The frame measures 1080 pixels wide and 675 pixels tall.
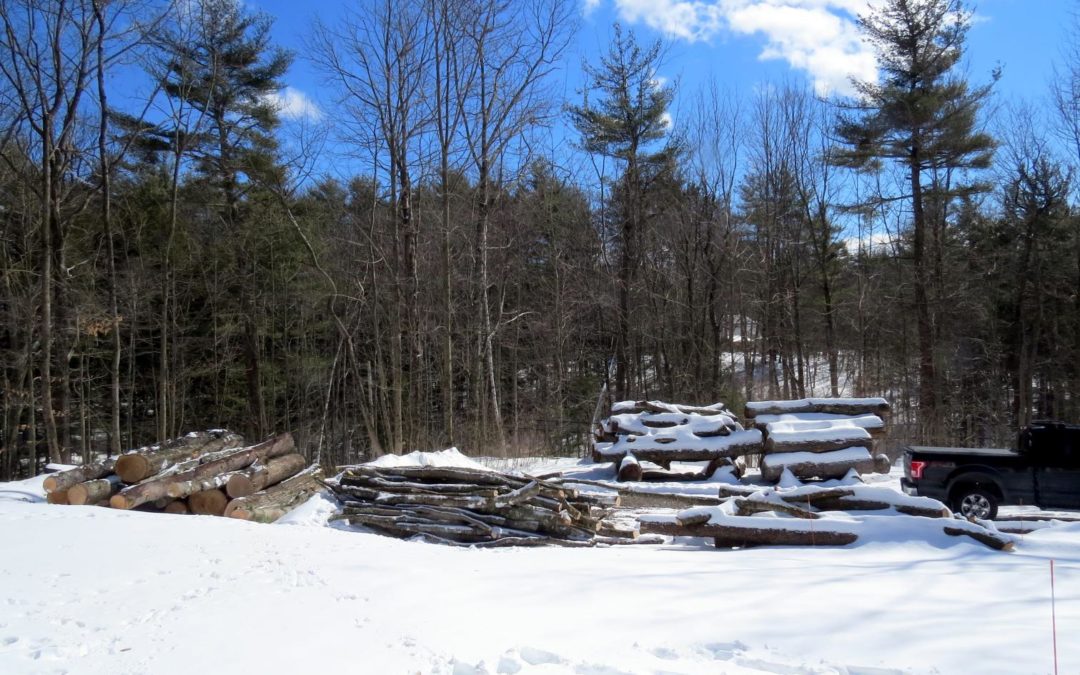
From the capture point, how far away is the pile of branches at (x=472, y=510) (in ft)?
29.1

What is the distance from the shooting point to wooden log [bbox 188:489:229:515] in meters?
9.73

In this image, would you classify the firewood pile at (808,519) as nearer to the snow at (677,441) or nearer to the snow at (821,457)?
the snow at (821,457)

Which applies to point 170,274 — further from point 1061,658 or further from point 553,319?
point 1061,658

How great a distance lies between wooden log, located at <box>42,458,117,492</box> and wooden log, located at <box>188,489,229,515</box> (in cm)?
133

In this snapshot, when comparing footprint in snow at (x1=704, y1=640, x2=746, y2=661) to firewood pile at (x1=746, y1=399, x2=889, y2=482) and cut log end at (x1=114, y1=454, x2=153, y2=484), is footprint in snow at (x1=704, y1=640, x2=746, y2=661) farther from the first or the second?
firewood pile at (x1=746, y1=399, x2=889, y2=482)

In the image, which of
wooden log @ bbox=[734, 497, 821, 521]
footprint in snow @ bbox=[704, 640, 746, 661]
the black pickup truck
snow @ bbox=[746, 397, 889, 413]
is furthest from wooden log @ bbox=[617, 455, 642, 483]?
footprint in snow @ bbox=[704, 640, 746, 661]

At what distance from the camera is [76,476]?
965 cm

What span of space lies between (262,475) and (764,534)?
23.3ft

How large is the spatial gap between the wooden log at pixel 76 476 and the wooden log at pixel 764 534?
7.94 m

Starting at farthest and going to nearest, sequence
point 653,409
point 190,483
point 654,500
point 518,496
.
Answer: point 653,409
point 654,500
point 190,483
point 518,496

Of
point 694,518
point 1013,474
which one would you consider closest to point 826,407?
point 1013,474

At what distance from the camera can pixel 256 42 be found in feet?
81.4

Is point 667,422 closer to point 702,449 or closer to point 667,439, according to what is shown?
point 667,439

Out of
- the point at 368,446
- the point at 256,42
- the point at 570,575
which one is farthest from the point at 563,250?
the point at 570,575
